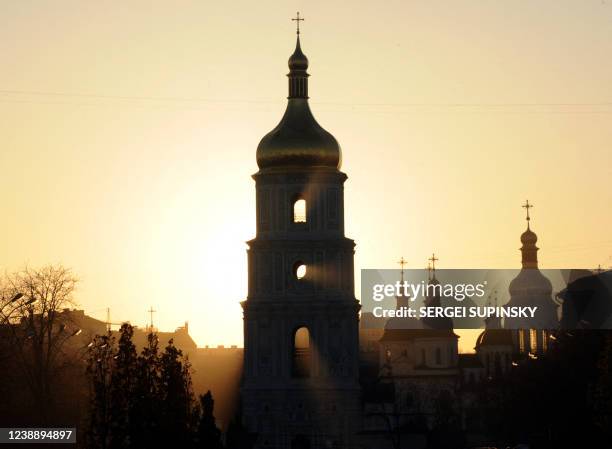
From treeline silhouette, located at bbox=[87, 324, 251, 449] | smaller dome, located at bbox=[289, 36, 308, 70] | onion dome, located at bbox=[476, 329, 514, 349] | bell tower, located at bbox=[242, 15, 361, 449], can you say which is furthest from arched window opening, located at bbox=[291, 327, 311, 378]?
onion dome, located at bbox=[476, 329, 514, 349]

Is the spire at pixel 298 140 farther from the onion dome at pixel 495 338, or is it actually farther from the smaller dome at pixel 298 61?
the onion dome at pixel 495 338

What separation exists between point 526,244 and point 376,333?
51.8 feet

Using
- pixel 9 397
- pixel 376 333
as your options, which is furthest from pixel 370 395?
pixel 9 397

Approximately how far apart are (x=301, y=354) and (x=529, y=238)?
195 ft

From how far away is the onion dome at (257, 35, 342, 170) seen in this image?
330 ft

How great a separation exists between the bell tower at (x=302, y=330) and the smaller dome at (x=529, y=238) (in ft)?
191

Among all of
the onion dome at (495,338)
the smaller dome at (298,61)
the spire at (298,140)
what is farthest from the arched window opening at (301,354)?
the onion dome at (495,338)

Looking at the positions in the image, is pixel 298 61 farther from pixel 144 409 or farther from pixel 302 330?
pixel 144 409

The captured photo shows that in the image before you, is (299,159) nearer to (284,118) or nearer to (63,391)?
(284,118)

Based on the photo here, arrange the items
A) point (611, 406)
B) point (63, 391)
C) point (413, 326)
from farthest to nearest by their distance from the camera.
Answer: point (413, 326) → point (63, 391) → point (611, 406)

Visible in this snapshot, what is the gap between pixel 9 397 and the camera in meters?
89.8

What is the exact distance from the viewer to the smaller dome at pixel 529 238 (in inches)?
6152

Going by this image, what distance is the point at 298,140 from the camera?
3967 inches


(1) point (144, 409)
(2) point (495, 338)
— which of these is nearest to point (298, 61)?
(1) point (144, 409)
